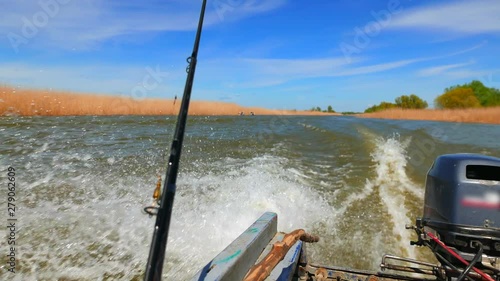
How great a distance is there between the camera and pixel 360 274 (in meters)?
2.50

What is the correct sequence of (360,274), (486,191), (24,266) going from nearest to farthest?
(486,191)
(360,274)
(24,266)

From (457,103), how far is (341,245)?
47.3 m

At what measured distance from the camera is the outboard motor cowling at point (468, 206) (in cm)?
217

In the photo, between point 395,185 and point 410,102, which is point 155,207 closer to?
point 395,185

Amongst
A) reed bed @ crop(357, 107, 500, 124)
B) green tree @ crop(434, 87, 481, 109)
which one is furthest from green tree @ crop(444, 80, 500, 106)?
reed bed @ crop(357, 107, 500, 124)

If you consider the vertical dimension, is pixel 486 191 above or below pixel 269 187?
above

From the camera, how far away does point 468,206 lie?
7.55 ft

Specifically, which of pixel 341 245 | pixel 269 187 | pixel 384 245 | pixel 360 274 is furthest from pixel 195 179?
pixel 360 274

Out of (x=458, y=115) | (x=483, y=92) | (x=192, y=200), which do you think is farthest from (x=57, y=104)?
(x=483, y=92)

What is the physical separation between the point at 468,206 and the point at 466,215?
0.06m

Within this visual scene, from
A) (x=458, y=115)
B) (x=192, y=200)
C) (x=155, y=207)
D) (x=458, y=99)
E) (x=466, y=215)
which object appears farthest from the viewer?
(x=458, y=99)

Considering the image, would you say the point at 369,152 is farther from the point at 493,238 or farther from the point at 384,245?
the point at 493,238

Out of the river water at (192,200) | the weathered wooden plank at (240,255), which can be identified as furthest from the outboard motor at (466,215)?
the river water at (192,200)

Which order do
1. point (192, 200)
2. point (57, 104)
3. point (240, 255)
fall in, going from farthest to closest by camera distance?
1. point (57, 104)
2. point (192, 200)
3. point (240, 255)
